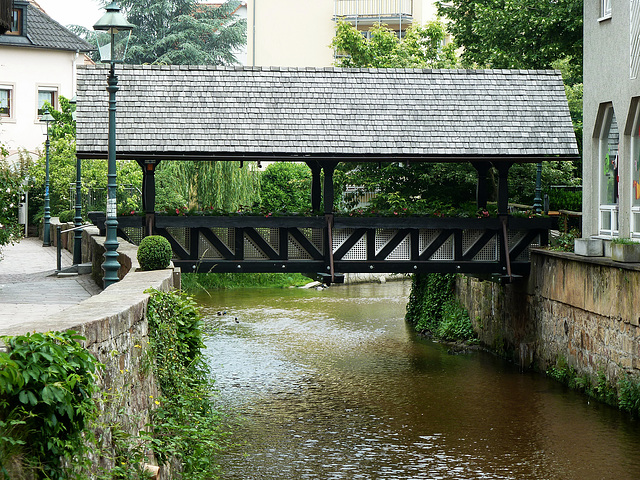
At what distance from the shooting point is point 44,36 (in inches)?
1567

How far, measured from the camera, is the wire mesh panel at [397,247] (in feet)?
61.6

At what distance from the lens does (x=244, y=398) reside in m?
15.7

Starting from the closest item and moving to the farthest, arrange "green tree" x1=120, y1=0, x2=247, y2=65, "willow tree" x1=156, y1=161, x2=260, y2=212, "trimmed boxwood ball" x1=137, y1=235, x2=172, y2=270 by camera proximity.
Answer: "trimmed boxwood ball" x1=137, y1=235, x2=172, y2=270 < "willow tree" x1=156, y1=161, x2=260, y2=212 < "green tree" x1=120, y1=0, x2=247, y2=65

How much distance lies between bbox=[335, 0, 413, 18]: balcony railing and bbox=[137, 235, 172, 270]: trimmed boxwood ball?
29.0 meters

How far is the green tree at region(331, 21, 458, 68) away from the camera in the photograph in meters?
29.6

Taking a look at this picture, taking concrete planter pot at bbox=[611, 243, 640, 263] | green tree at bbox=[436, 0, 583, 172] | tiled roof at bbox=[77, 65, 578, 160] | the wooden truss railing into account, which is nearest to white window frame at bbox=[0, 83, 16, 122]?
green tree at bbox=[436, 0, 583, 172]

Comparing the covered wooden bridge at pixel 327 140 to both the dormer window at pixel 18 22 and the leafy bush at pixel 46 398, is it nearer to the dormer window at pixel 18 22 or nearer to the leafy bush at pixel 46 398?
the leafy bush at pixel 46 398

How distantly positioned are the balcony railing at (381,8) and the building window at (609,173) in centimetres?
2363

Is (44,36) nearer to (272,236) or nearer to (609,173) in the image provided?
(272,236)

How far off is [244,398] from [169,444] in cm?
718

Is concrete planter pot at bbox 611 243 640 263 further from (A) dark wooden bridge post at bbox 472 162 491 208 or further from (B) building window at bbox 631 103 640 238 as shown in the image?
(A) dark wooden bridge post at bbox 472 162 491 208

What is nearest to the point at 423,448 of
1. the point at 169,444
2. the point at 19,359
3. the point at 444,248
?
the point at 169,444

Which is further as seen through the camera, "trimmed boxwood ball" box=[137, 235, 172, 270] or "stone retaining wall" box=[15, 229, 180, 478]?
"trimmed boxwood ball" box=[137, 235, 172, 270]

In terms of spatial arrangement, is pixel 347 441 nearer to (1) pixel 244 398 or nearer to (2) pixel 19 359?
(1) pixel 244 398
